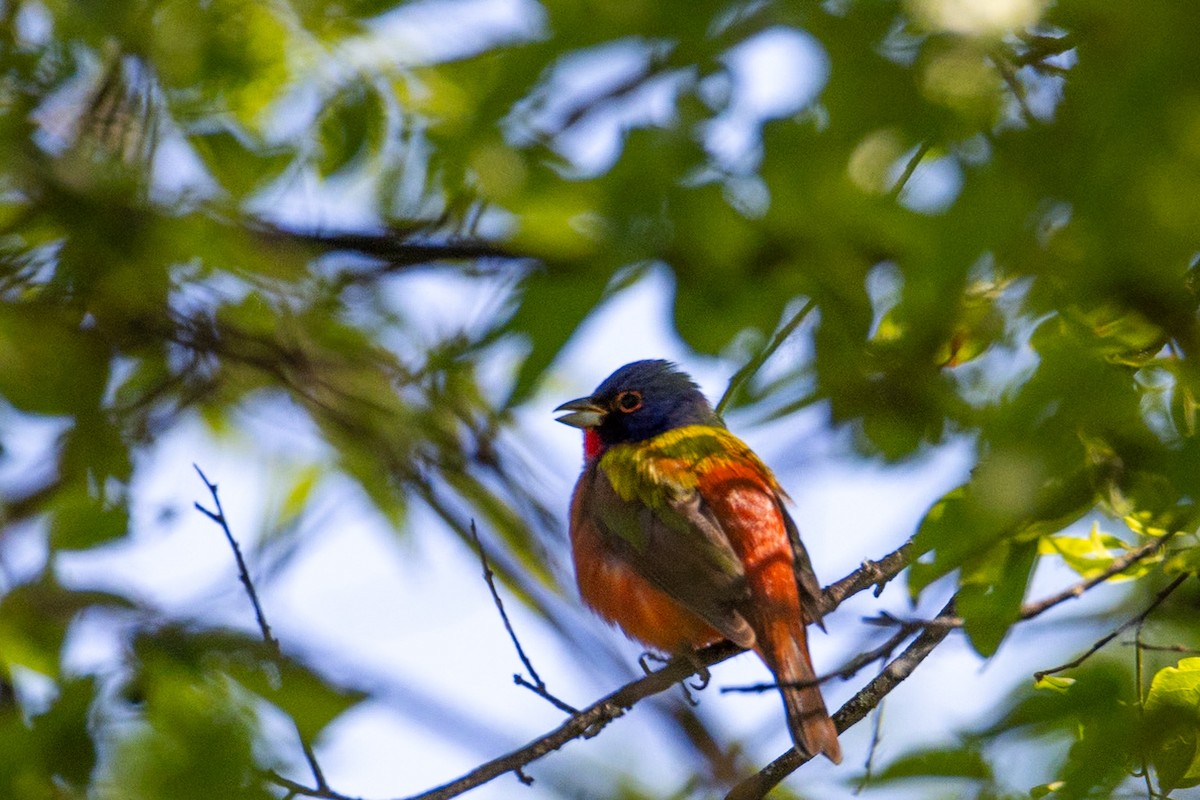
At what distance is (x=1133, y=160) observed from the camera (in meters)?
1.63

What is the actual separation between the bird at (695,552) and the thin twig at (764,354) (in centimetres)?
226

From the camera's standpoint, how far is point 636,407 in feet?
22.3

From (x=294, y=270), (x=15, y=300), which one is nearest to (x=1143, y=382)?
(x=294, y=270)

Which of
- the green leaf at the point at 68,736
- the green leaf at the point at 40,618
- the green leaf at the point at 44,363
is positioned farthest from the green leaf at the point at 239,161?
the green leaf at the point at 68,736

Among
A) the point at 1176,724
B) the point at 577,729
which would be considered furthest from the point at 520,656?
the point at 1176,724

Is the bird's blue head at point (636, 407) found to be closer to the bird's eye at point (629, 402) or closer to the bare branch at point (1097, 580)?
the bird's eye at point (629, 402)

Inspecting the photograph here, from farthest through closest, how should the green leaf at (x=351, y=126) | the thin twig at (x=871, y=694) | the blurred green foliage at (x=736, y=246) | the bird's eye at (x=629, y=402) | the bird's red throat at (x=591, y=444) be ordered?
the bird's eye at (x=629, y=402)
the bird's red throat at (x=591, y=444)
the green leaf at (x=351, y=126)
the thin twig at (x=871, y=694)
the blurred green foliage at (x=736, y=246)

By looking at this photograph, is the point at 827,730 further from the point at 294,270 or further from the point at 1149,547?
the point at 294,270

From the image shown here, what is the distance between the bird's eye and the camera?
679cm

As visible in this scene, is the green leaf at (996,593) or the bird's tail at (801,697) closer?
the green leaf at (996,593)

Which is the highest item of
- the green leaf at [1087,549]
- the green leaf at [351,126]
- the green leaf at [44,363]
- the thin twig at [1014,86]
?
the green leaf at [351,126]

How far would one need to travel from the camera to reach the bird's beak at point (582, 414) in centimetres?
669

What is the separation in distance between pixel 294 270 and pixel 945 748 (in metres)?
3.39

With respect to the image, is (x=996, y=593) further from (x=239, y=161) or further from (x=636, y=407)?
(x=636, y=407)
